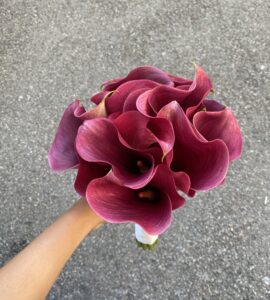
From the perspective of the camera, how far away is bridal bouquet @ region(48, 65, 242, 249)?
1.72 feet

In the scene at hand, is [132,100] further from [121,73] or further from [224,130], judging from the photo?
[121,73]

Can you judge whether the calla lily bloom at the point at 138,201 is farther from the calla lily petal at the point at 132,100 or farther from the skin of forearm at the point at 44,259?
the skin of forearm at the point at 44,259

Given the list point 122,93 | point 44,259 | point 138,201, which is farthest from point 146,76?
point 44,259

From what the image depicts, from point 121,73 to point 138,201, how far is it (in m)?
1.03

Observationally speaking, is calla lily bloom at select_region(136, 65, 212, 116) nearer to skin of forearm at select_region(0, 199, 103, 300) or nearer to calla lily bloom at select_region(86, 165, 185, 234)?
calla lily bloom at select_region(86, 165, 185, 234)

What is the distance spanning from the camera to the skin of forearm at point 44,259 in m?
0.69

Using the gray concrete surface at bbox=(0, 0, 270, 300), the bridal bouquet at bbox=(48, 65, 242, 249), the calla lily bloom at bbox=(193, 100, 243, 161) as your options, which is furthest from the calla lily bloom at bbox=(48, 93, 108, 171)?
the gray concrete surface at bbox=(0, 0, 270, 300)

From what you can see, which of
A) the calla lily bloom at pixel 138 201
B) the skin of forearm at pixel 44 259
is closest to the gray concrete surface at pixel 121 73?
the skin of forearm at pixel 44 259

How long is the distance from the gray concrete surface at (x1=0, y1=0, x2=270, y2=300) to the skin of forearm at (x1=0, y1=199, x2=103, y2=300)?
1.77 feet

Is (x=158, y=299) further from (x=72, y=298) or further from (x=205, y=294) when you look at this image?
(x=72, y=298)

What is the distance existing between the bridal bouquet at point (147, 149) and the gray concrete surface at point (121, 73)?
0.72 m

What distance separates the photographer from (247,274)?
1.21m

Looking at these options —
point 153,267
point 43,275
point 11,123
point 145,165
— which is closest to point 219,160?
point 145,165

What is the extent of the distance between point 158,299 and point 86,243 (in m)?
0.26
